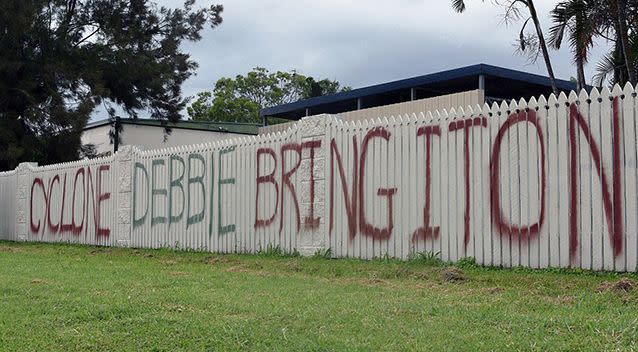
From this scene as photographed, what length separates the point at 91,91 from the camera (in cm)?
Result: 2364

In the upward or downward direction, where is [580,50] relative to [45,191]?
upward

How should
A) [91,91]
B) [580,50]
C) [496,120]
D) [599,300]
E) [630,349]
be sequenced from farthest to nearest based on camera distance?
1. [91,91]
2. [580,50]
3. [496,120]
4. [599,300]
5. [630,349]

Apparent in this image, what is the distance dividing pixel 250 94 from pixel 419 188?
51809mm

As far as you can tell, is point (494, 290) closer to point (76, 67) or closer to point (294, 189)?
point (294, 189)

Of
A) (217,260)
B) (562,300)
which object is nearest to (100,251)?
(217,260)

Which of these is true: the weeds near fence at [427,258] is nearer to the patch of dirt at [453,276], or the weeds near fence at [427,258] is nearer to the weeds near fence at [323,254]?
the patch of dirt at [453,276]

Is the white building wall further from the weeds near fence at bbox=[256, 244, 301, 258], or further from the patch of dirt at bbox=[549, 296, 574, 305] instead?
the patch of dirt at bbox=[549, 296, 574, 305]

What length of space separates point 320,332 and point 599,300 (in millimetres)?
2468

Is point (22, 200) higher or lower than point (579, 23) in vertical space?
lower

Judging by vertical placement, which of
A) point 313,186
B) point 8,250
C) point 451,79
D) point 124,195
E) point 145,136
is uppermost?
point 451,79

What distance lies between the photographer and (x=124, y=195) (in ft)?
48.2

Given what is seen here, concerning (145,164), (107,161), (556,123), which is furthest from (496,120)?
(107,161)

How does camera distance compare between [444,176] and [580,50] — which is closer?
[444,176]

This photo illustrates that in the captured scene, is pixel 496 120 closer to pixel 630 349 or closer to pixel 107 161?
pixel 630 349
